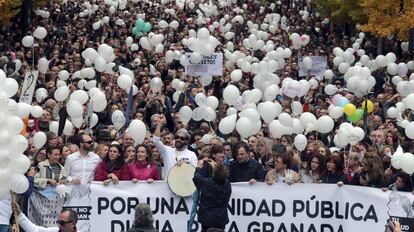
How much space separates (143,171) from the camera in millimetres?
13523

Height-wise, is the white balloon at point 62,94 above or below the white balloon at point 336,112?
above

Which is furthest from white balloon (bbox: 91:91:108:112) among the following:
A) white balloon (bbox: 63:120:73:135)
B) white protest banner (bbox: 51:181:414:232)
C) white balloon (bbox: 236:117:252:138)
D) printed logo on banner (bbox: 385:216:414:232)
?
printed logo on banner (bbox: 385:216:414:232)

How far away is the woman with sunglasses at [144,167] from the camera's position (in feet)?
44.1

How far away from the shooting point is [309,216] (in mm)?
13523

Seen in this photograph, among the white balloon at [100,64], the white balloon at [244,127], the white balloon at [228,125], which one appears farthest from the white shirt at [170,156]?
the white balloon at [100,64]

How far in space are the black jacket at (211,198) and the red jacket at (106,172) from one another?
131 cm

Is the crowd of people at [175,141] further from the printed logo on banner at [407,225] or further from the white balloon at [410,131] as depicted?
the printed logo on banner at [407,225]

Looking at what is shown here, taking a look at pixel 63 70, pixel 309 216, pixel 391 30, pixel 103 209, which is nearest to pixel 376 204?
pixel 309 216

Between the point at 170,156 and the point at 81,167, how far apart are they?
42.8 inches

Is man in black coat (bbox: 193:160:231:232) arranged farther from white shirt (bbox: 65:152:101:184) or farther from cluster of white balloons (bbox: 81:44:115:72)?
cluster of white balloons (bbox: 81:44:115:72)

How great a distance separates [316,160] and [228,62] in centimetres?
1348

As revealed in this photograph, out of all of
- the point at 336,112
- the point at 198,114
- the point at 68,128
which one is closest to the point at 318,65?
the point at 336,112

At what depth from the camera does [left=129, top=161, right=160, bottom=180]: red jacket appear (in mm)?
13477

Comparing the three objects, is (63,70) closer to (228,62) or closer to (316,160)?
A: (228,62)
